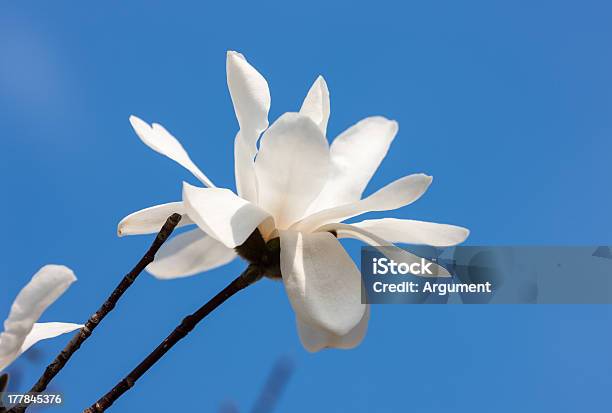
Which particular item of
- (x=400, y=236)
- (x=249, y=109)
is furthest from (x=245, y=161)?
(x=400, y=236)

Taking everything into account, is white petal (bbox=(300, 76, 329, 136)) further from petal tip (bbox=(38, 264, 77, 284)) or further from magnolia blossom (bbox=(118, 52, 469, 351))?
petal tip (bbox=(38, 264, 77, 284))

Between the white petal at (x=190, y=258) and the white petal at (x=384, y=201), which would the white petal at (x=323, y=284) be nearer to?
the white petal at (x=384, y=201)

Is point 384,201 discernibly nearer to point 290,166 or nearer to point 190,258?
point 290,166

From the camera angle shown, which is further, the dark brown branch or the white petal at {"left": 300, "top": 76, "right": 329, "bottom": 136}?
the white petal at {"left": 300, "top": 76, "right": 329, "bottom": 136}

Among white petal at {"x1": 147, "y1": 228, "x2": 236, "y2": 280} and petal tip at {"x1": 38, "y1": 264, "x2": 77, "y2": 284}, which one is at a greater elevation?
white petal at {"x1": 147, "y1": 228, "x2": 236, "y2": 280}

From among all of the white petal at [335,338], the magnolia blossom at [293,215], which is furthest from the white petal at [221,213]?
the white petal at [335,338]

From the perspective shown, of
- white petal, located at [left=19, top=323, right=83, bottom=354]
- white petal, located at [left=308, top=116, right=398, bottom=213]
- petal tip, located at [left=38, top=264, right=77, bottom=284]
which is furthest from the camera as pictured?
white petal, located at [left=308, top=116, right=398, bottom=213]

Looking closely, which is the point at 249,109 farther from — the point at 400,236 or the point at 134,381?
the point at 134,381

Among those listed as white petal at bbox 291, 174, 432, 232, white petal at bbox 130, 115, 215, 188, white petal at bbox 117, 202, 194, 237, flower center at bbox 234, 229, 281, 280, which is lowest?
flower center at bbox 234, 229, 281, 280

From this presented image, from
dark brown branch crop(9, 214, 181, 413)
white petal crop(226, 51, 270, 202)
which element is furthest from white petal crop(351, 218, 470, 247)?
dark brown branch crop(9, 214, 181, 413)

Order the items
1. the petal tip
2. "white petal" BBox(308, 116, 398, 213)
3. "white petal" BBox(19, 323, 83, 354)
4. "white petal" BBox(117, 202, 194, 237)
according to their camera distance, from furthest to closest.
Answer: "white petal" BBox(308, 116, 398, 213) → "white petal" BBox(117, 202, 194, 237) → "white petal" BBox(19, 323, 83, 354) → the petal tip
